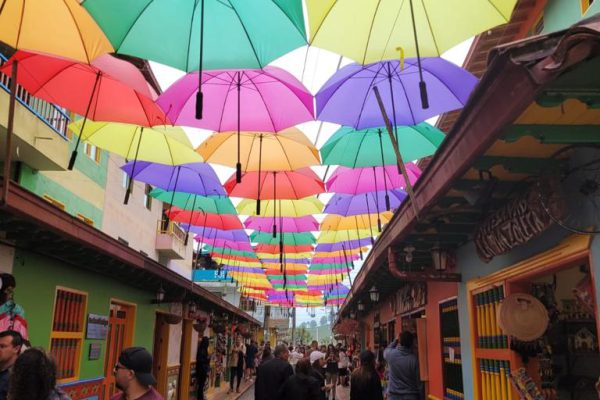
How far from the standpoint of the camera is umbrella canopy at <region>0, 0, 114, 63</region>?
616 cm

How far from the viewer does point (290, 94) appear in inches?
340

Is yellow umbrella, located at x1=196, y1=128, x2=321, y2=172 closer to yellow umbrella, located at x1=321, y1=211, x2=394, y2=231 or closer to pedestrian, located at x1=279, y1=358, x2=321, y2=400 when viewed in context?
pedestrian, located at x1=279, y1=358, x2=321, y2=400

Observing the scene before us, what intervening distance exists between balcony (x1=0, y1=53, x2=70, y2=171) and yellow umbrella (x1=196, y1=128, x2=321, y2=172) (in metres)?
3.81

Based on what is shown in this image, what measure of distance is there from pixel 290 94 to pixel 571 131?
5.38 meters

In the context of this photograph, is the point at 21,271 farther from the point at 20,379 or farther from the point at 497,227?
the point at 497,227

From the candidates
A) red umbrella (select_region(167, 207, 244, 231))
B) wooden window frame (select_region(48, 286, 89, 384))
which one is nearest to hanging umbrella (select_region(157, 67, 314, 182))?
wooden window frame (select_region(48, 286, 89, 384))

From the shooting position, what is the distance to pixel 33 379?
324cm

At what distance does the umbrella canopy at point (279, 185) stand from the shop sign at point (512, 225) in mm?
6464

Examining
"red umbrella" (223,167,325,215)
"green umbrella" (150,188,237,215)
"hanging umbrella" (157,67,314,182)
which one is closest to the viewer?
"hanging umbrella" (157,67,314,182)

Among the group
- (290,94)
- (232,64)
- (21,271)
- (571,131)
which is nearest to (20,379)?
(571,131)

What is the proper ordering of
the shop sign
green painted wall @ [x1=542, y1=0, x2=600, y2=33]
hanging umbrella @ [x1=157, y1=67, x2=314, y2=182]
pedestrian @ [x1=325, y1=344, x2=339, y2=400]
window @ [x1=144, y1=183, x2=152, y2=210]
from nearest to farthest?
1. the shop sign
2. green painted wall @ [x1=542, y1=0, x2=600, y2=33]
3. hanging umbrella @ [x1=157, y1=67, x2=314, y2=182]
4. pedestrian @ [x1=325, y1=344, x2=339, y2=400]
5. window @ [x1=144, y1=183, x2=152, y2=210]

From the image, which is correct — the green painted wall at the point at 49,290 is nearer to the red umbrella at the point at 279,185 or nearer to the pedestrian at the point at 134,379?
the red umbrella at the point at 279,185

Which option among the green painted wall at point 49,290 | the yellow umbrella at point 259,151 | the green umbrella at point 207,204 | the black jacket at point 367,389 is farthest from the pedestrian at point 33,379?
the green umbrella at point 207,204

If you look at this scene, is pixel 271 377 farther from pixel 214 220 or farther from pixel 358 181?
pixel 214 220
